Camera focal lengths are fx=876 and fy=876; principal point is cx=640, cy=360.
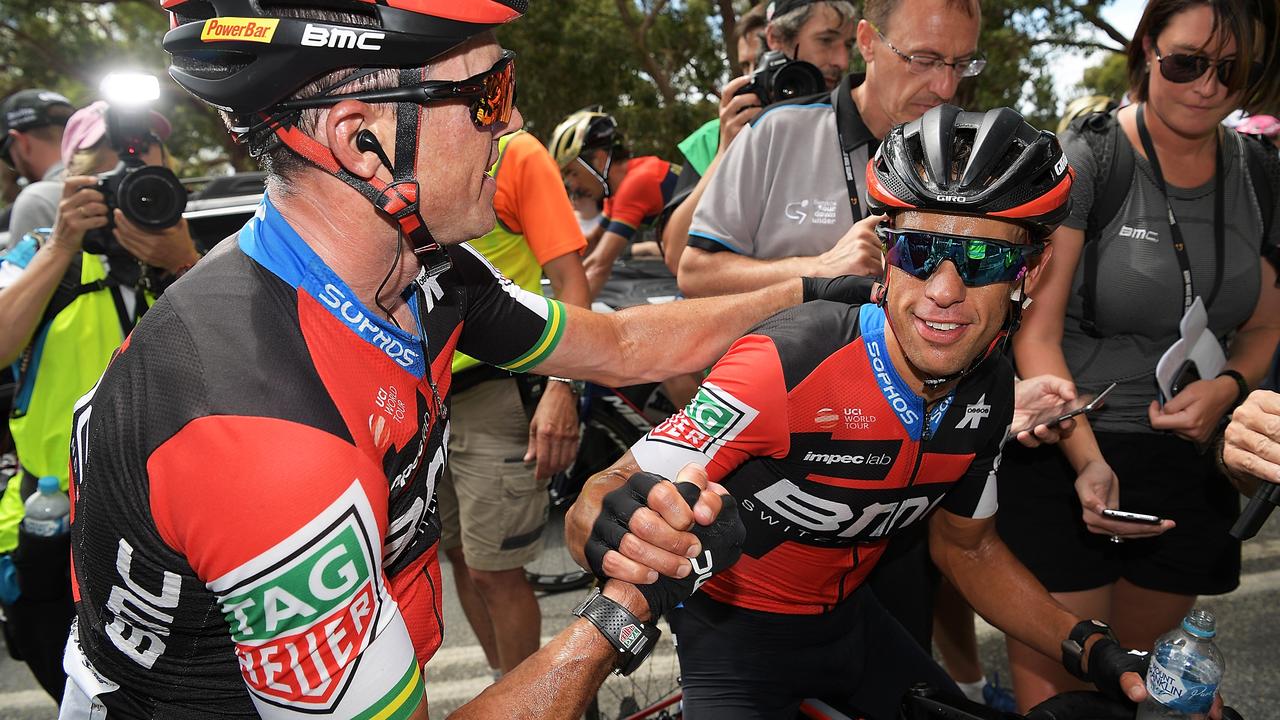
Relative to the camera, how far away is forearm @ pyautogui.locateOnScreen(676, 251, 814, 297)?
2921 mm

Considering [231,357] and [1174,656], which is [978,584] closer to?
[1174,656]

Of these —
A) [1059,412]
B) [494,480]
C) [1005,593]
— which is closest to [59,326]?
[494,480]

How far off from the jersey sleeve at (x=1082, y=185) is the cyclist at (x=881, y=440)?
642 millimetres

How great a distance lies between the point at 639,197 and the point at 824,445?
3.88 metres

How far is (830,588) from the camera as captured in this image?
2.52 m

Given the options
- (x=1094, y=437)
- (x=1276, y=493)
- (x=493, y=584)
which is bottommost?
(x=493, y=584)

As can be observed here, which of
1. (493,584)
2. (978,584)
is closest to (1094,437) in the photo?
(978,584)

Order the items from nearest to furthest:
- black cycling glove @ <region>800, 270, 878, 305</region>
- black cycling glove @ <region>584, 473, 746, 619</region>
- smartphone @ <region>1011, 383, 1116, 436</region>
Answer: black cycling glove @ <region>584, 473, 746, 619</region>
black cycling glove @ <region>800, 270, 878, 305</region>
smartphone @ <region>1011, 383, 1116, 436</region>

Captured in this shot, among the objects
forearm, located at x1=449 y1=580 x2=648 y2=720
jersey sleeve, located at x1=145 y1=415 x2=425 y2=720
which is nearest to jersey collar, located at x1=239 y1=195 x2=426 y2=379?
jersey sleeve, located at x1=145 y1=415 x2=425 y2=720

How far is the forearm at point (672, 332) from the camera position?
246cm

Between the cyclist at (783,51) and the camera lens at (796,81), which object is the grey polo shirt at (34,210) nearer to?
the cyclist at (783,51)

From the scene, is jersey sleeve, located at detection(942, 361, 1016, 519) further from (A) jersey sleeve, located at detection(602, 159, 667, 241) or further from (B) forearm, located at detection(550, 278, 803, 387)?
(A) jersey sleeve, located at detection(602, 159, 667, 241)

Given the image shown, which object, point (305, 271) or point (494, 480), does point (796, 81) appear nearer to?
point (494, 480)

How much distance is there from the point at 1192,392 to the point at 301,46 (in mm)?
2869
